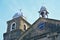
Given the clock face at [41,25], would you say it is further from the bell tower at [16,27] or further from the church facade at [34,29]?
the bell tower at [16,27]

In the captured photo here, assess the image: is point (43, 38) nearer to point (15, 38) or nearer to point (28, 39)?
point (28, 39)

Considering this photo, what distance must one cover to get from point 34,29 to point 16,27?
13.7 feet

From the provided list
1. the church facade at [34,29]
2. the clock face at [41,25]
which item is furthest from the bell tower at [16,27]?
the clock face at [41,25]

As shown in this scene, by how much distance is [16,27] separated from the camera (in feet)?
109

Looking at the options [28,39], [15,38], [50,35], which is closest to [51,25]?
[50,35]

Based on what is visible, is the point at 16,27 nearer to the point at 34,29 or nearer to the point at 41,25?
the point at 34,29

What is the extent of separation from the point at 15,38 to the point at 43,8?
6672 mm

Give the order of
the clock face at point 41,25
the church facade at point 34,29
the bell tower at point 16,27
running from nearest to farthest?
1. the church facade at point 34,29
2. the clock face at point 41,25
3. the bell tower at point 16,27

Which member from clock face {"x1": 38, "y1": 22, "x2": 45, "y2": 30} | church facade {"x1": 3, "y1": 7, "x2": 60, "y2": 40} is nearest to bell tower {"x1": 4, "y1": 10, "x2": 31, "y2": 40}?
church facade {"x1": 3, "y1": 7, "x2": 60, "y2": 40}

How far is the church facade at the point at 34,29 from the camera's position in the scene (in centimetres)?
2809

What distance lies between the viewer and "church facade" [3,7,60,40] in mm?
28089

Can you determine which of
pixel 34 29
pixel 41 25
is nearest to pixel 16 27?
pixel 34 29

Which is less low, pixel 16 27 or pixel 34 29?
pixel 16 27

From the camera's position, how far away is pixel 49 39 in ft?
91.9
